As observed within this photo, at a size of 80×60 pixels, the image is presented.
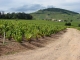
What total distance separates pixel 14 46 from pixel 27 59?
4880mm

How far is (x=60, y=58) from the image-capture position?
52.7 feet

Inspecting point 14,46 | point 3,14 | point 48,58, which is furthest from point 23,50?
point 3,14

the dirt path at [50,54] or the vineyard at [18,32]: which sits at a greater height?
the vineyard at [18,32]

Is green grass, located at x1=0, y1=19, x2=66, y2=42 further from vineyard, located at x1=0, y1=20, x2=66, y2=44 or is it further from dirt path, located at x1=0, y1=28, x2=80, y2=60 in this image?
dirt path, located at x1=0, y1=28, x2=80, y2=60

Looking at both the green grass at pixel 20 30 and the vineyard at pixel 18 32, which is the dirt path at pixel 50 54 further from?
the green grass at pixel 20 30

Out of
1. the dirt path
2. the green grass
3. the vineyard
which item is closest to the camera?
the dirt path

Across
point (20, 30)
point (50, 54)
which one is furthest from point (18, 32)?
point (50, 54)

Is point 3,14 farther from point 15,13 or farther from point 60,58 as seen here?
point 60,58

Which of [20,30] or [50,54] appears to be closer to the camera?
[50,54]

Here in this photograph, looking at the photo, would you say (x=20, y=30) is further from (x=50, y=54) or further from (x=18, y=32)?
(x=50, y=54)

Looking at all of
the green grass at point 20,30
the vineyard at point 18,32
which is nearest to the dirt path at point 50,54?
the vineyard at point 18,32

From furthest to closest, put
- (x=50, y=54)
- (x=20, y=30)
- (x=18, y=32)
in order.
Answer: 1. (x=20, y=30)
2. (x=18, y=32)
3. (x=50, y=54)

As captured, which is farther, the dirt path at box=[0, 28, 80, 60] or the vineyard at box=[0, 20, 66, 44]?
the vineyard at box=[0, 20, 66, 44]

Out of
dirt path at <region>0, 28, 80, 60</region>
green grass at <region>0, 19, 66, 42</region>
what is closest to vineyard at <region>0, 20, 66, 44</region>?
green grass at <region>0, 19, 66, 42</region>
